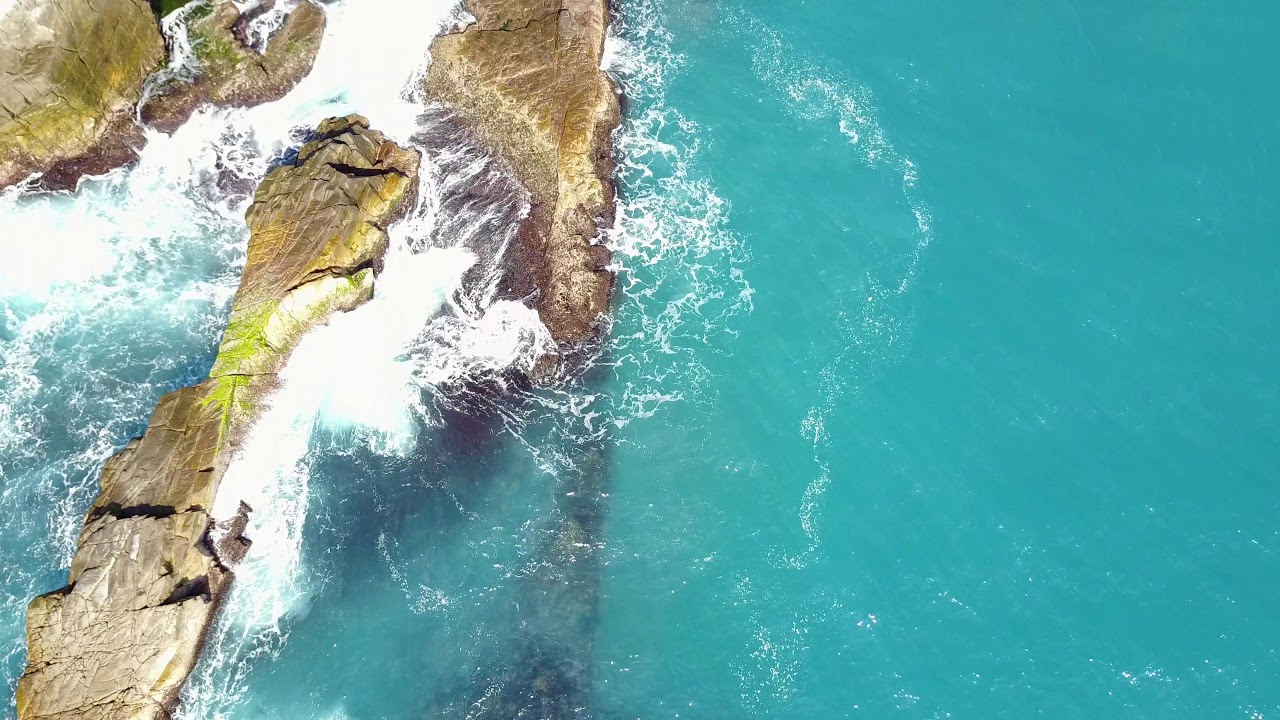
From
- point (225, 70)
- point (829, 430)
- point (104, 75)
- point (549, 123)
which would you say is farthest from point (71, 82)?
point (829, 430)

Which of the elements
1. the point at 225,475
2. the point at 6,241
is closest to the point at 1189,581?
the point at 225,475

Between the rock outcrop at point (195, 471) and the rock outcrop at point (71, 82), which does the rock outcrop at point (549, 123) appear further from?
the rock outcrop at point (71, 82)

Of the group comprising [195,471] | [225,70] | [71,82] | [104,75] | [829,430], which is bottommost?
[195,471]

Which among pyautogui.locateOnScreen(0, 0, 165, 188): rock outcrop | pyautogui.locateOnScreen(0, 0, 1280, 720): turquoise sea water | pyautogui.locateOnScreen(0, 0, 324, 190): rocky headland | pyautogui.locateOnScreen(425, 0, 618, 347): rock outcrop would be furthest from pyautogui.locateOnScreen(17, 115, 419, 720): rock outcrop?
pyautogui.locateOnScreen(0, 0, 165, 188): rock outcrop

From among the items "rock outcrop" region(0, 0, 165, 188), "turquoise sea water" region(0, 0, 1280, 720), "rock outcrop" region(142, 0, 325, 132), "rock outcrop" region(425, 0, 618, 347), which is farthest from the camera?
"rock outcrop" region(142, 0, 325, 132)

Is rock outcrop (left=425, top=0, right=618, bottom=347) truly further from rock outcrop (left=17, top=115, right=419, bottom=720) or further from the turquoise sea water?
rock outcrop (left=17, top=115, right=419, bottom=720)

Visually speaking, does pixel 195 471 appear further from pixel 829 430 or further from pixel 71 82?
pixel 829 430
